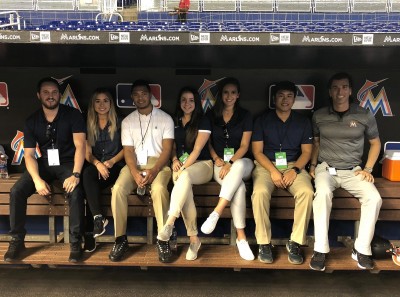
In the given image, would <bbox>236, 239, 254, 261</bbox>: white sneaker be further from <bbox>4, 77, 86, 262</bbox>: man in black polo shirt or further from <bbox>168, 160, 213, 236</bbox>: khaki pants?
<bbox>4, 77, 86, 262</bbox>: man in black polo shirt

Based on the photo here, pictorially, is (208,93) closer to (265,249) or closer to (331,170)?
(331,170)

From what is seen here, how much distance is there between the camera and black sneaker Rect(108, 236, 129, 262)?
276 centimetres

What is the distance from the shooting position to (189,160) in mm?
3051

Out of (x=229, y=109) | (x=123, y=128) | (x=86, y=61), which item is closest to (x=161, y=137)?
(x=123, y=128)

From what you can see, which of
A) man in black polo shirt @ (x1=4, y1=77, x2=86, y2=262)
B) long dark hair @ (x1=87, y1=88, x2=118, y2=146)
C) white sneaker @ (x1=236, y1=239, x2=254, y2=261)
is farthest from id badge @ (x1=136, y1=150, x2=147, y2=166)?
white sneaker @ (x1=236, y1=239, x2=254, y2=261)

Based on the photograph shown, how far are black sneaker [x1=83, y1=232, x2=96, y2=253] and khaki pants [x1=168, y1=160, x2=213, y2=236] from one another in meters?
0.62

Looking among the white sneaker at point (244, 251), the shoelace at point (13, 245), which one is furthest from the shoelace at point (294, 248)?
the shoelace at point (13, 245)

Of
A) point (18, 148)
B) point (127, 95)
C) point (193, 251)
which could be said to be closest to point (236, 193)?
point (193, 251)

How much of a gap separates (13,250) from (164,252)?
3.44ft

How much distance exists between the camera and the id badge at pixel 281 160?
309cm

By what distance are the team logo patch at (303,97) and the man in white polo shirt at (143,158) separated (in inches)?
36.9

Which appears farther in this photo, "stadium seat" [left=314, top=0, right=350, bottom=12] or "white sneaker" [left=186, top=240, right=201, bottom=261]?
"stadium seat" [left=314, top=0, right=350, bottom=12]

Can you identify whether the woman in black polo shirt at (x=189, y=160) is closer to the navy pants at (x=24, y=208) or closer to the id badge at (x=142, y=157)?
the id badge at (x=142, y=157)

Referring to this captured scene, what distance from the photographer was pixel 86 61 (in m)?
3.33
